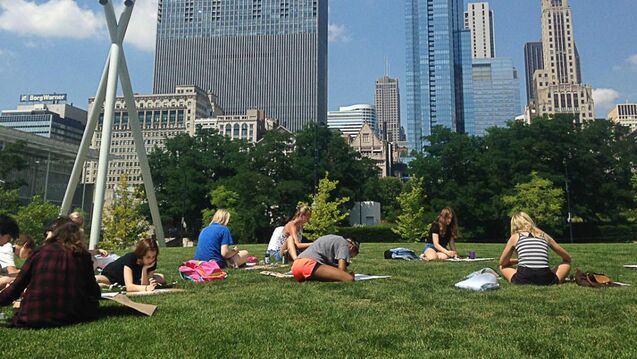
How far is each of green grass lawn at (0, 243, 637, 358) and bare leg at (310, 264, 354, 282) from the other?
593 mm

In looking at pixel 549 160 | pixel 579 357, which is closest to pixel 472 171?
pixel 549 160

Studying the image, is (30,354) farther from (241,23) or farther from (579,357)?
(241,23)

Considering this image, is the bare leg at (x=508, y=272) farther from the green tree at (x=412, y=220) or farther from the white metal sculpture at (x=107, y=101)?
the green tree at (x=412, y=220)

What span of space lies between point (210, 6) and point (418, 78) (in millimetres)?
79584

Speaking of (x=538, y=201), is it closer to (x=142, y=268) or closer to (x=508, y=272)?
(x=508, y=272)

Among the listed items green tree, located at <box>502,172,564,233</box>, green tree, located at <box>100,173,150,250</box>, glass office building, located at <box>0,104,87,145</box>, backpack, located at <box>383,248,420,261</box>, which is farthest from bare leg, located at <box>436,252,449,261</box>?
glass office building, located at <box>0,104,87,145</box>

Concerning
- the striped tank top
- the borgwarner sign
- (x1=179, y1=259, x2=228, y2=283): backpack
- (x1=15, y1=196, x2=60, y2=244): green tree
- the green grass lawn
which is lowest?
the green grass lawn

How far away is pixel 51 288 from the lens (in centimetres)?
440

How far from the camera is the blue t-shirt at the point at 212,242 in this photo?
375 inches

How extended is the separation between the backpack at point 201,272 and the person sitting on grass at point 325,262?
5.20ft

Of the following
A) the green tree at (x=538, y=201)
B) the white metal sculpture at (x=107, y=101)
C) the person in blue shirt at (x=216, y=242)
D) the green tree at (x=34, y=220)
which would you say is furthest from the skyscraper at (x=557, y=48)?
the person in blue shirt at (x=216, y=242)

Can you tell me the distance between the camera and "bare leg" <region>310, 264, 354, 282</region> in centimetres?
745

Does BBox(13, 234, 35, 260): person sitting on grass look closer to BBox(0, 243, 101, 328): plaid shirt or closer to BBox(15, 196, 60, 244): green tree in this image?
BBox(0, 243, 101, 328): plaid shirt

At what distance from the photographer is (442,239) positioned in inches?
485
